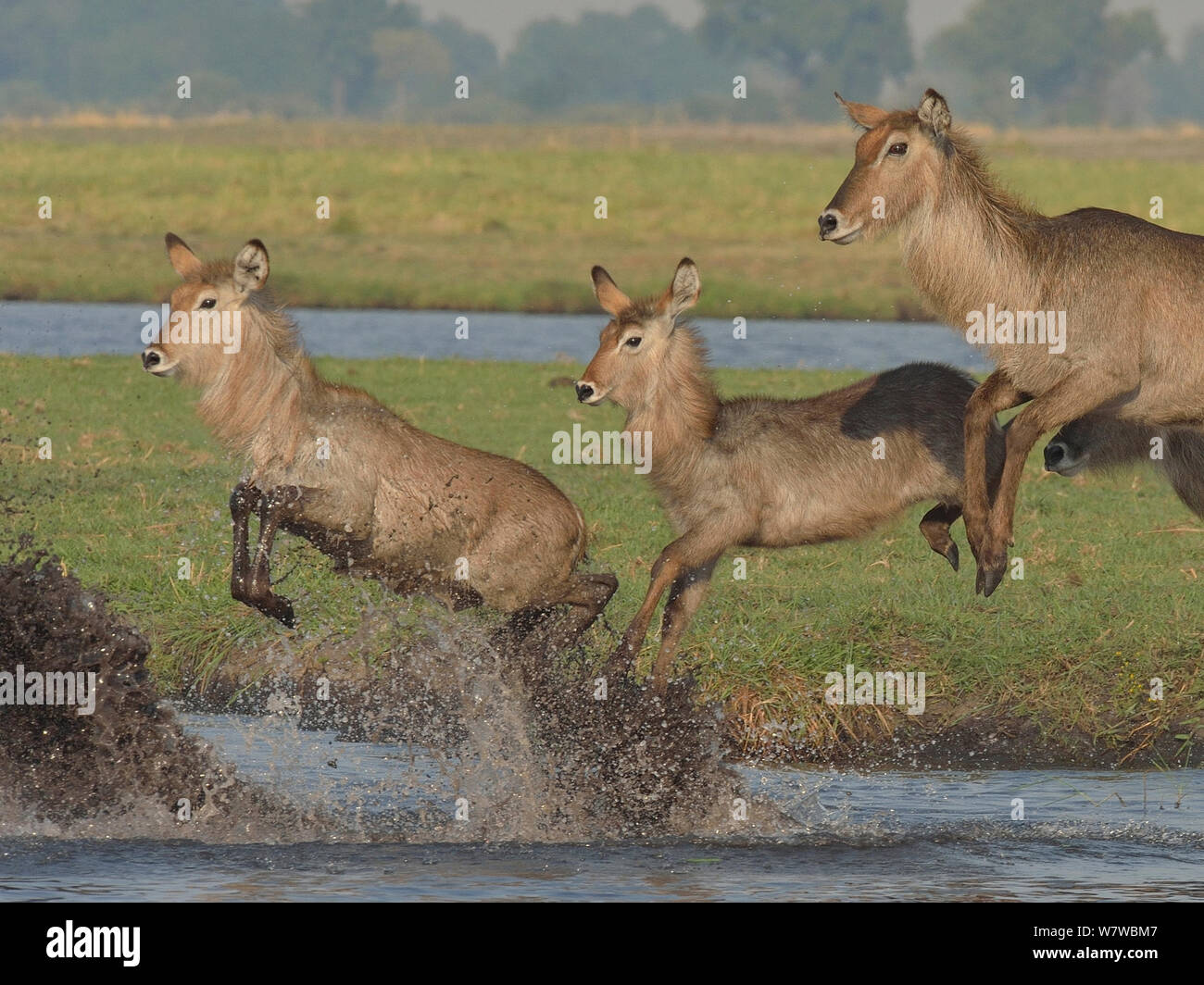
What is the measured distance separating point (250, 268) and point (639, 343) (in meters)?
1.40

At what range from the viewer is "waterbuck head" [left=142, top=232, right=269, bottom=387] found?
6438 mm

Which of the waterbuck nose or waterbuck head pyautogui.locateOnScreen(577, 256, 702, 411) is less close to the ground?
waterbuck head pyautogui.locateOnScreen(577, 256, 702, 411)

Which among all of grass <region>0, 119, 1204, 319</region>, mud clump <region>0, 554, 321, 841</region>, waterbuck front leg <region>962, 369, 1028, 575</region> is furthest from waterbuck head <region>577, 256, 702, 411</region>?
grass <region>0, 119, 1204, 319</region>

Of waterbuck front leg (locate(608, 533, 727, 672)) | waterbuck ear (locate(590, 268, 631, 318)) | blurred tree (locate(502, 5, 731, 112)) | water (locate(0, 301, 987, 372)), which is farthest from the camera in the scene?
blurred tree (locate(502, 5, 731, 112))

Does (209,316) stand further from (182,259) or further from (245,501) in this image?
(245,501)

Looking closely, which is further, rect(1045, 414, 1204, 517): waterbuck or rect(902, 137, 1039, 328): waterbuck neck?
rect(1045, 414, 1204, 517): waterbuck

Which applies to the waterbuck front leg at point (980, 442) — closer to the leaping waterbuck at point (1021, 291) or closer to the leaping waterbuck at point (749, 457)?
the leaping waterbuck at point (1021, 291)

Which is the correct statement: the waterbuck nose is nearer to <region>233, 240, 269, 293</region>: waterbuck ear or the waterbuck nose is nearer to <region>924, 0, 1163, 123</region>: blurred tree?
<region>233, 240, 269, 293</region>: waterbuck ear

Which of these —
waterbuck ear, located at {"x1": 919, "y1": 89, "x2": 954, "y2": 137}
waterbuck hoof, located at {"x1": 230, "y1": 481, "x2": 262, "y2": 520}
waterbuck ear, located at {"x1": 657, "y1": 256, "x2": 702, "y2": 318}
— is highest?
waterbuck ear, located at {"x1": 919, "y1": 89, "x2": 954, "y2": 137}

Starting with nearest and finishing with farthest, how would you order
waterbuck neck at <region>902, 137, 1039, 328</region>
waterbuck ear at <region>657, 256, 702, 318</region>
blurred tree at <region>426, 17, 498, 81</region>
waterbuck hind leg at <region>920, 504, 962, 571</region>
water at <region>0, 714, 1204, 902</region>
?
water at <region>0, 714, 1204, 902</region> < waterbuck neck at <region>902, 137, 1039, 328</region> < waterbuck ear at <region>657, 256, 702, 318</region> < waterbuck hind leg at <region>920, 504, 962, 571</region> < blurred tree at <region>426, 17, 498, 81</region>

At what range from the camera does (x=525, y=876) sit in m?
5.85

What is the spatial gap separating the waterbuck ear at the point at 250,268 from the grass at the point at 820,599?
4.23 ft

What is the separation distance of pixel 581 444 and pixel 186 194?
18.4 m
